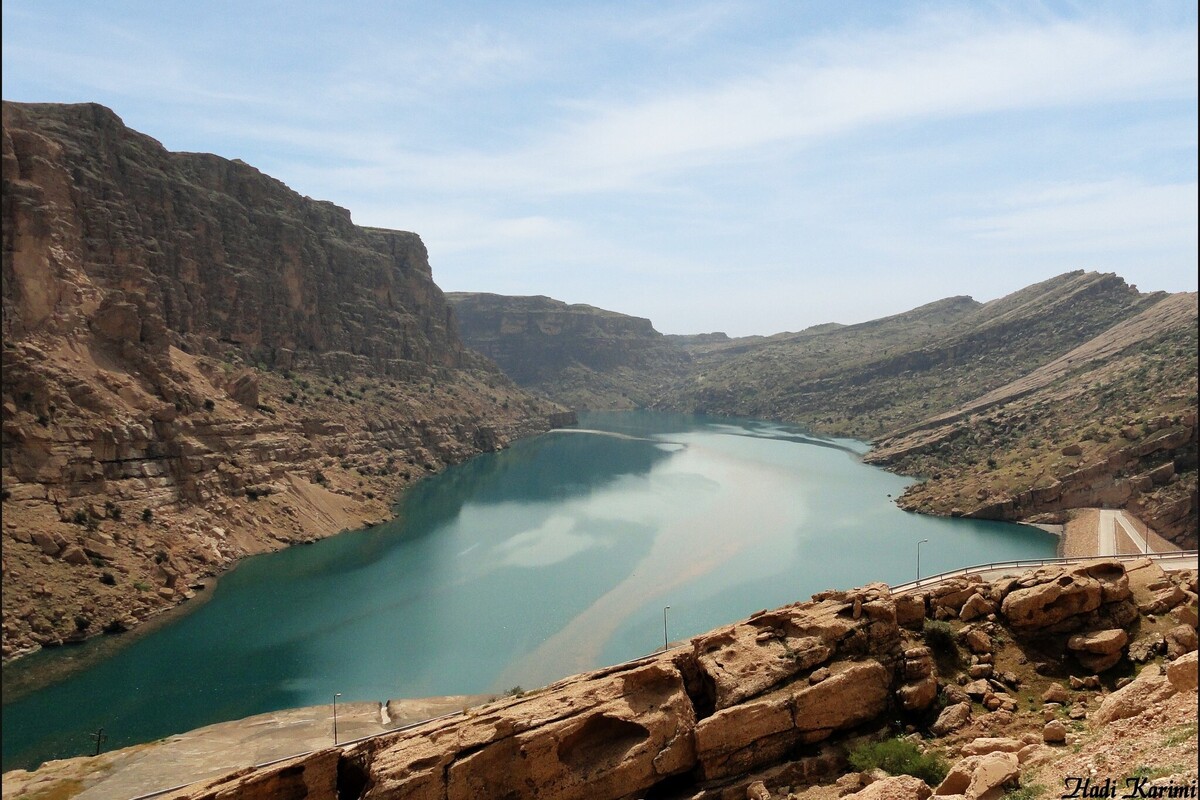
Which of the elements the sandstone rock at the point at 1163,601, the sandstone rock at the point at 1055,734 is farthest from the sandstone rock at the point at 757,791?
the sandstone rock at the point at 1163,601

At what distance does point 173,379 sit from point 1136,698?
6871 centimetres

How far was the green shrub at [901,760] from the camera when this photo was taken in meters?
16.2

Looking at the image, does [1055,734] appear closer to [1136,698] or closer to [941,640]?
[1136,698]

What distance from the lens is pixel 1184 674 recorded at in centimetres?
1302

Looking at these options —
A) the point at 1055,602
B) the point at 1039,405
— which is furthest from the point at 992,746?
the point at 1039,405

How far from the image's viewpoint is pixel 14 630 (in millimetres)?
38562

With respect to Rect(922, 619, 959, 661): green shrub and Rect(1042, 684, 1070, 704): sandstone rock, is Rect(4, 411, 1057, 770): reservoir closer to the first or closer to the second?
Rect(922, 619, 959, 661): green shrub

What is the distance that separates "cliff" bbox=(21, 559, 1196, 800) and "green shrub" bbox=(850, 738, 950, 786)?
0.21 ft

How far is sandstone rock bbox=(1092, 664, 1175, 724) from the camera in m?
13.8

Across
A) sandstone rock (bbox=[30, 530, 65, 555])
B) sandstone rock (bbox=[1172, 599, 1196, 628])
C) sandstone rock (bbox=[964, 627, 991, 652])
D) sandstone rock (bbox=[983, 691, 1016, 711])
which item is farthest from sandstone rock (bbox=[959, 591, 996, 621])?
sandstone rock (bbox=[30, 530, 65, 555])

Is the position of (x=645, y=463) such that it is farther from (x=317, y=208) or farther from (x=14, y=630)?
(x=14, y=630)

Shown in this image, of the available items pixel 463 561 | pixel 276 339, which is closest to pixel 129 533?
pixel 463 561

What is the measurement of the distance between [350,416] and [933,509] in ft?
236
